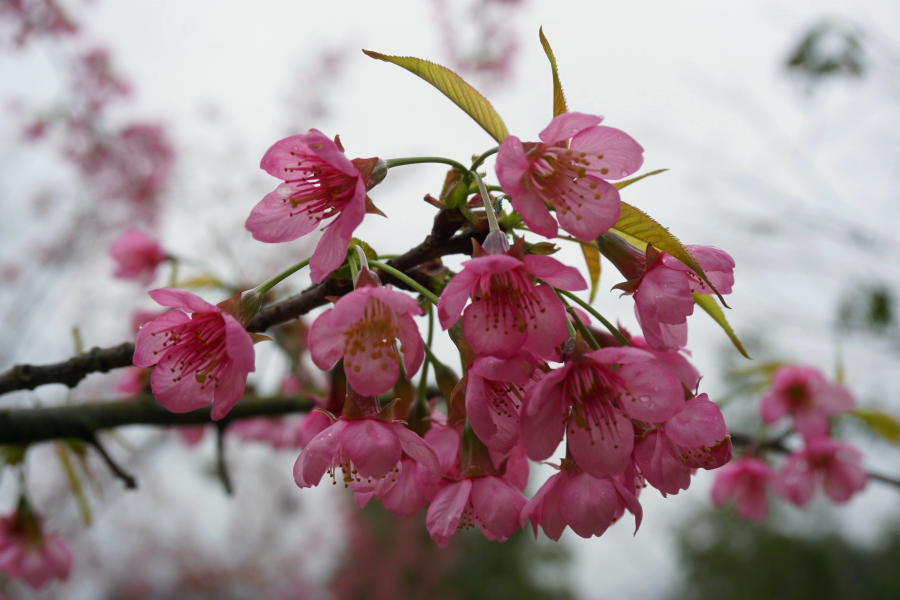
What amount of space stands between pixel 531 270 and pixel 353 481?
286 mm

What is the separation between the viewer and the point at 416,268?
1.85 feet

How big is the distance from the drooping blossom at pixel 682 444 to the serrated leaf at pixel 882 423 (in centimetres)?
120

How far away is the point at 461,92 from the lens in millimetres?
519

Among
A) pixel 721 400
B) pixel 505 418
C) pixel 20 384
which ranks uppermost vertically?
pixel 20 384

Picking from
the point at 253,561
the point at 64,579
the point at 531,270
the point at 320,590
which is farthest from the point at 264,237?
the point at 320,590

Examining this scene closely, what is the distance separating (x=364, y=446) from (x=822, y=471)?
1.43m

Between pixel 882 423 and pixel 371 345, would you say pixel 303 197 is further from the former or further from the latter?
pixel 882 423


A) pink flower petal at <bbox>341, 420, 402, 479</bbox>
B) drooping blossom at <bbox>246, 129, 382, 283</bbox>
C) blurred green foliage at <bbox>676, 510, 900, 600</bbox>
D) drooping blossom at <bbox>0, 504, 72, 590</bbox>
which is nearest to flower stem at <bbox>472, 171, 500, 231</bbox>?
drooping blossom at <bbox>246, 129, 382, 283</bbox>

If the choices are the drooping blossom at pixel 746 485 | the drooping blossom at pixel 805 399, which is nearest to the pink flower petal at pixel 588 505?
the drooping blossom at pixel 746 485

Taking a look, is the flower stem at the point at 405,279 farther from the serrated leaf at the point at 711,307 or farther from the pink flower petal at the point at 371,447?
the serrated leaf at the point at 711,307

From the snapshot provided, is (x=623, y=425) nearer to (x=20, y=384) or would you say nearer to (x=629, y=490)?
(x=629, y=490)

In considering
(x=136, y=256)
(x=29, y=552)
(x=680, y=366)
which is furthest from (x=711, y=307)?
(x=136, y=256)

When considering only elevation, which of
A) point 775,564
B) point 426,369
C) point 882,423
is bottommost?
point 775,564

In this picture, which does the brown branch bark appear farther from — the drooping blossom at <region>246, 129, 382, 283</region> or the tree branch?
the tree branch
